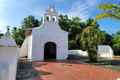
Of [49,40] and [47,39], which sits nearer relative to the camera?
[47,39]

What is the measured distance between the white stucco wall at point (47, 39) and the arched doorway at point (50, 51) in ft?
1.91

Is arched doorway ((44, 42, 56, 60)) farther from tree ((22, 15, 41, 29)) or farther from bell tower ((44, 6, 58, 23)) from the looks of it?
tree ((22, 15, 41, 29))

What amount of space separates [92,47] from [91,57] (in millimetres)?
1556

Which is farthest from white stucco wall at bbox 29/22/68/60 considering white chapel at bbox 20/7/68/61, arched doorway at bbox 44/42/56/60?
arched doorway at bbox 44/42/56/60

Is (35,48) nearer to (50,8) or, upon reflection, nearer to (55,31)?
(55,31)

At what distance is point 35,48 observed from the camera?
30.5 meters

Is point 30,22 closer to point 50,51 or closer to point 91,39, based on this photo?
point 50,51

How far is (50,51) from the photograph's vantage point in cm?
3192

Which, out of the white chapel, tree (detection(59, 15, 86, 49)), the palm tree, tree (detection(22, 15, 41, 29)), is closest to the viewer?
the palm tree

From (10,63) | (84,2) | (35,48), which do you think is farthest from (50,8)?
(10,63)

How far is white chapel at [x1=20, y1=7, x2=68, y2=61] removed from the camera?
30.6 metres

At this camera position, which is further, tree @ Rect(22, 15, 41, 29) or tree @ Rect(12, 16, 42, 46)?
tree @ Rect(22, 15, 41, 29)

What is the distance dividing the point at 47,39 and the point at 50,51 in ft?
6.32

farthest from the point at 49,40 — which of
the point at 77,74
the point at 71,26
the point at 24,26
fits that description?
the point at 24,26
